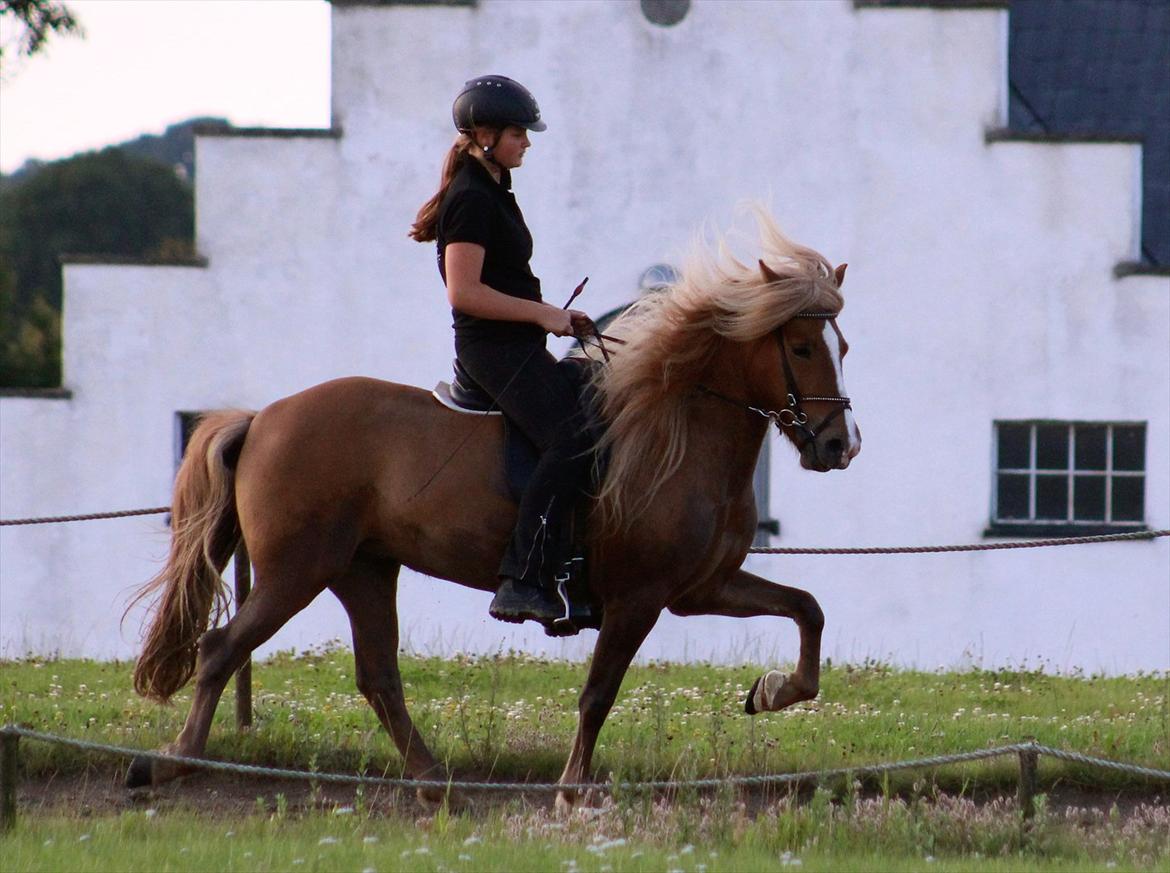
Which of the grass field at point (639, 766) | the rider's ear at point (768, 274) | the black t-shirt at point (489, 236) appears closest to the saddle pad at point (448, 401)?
the black t-shirt at point (489, 236)

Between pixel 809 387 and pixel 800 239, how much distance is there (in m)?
8.38

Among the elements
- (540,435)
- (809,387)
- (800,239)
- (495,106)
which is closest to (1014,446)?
(800,239)

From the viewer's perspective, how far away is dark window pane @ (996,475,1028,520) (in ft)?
49.1

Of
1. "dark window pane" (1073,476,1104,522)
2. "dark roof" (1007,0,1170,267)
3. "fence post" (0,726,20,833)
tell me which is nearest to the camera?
"fence post" (0,726,20,833)

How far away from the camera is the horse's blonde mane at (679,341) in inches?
267

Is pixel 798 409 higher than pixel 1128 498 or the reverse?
higher

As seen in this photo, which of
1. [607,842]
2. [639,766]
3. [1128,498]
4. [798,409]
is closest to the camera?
[607,842]

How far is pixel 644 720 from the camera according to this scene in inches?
351

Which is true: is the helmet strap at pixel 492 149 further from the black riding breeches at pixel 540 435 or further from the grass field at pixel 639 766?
the grass field at pixel 639 766

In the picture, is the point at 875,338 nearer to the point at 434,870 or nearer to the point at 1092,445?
the point at 1092,445

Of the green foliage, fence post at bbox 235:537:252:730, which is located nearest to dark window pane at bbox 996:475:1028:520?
fence post at bbox 235:537:252:730

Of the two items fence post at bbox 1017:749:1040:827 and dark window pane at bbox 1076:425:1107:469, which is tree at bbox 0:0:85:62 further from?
fence post at bbox 1017:749:1040:827

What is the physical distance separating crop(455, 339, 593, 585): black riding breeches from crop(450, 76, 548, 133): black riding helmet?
2.92 ft

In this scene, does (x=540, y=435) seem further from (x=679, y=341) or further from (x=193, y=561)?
(x=193, y=561)
